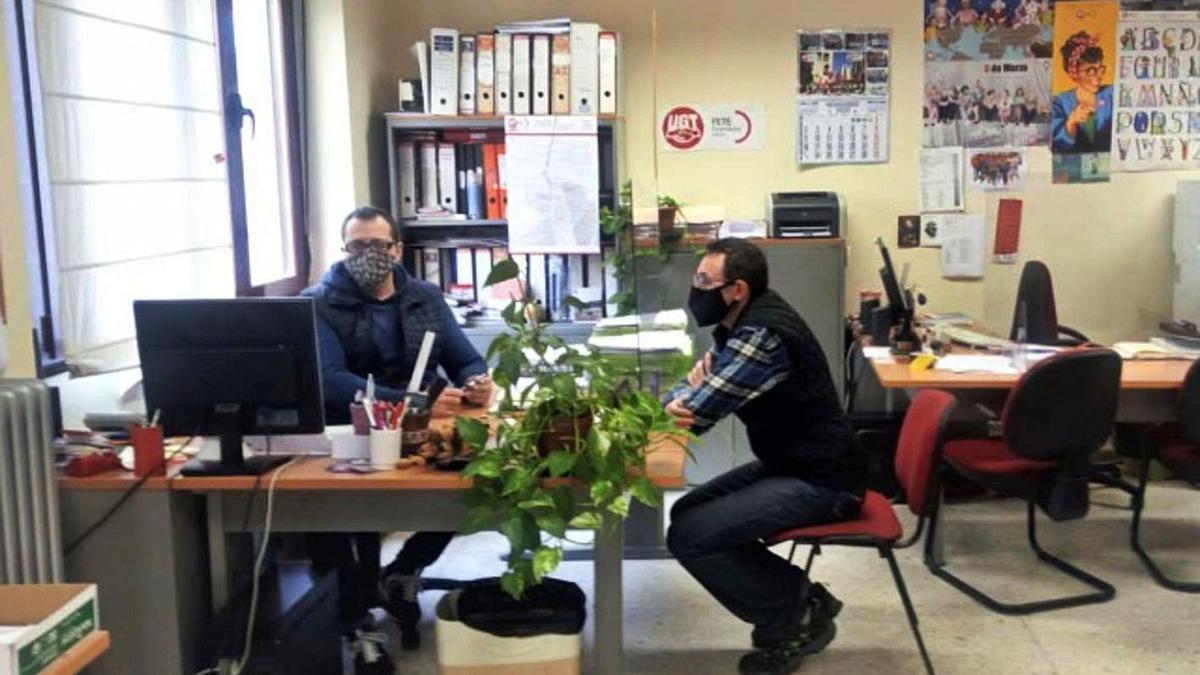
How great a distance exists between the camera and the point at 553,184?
479cm

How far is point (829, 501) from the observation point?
304 cm

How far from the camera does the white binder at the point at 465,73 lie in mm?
4715

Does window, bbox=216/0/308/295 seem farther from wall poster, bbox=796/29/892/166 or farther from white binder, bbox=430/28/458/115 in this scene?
wall poster, bbox=796/29/892/166

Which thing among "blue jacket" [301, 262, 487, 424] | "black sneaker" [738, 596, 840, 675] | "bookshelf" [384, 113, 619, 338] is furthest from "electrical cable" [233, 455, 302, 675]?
"bookshelf" [384, 113, 619, 338]

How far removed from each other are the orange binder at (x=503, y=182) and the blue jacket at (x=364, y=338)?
126 cm

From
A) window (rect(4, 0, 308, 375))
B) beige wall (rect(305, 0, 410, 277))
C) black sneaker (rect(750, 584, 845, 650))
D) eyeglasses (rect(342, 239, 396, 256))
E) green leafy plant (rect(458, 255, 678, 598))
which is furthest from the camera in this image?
beige wall (rect(305, 0, 410, 277))

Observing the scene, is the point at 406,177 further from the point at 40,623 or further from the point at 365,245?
the point at 40,623

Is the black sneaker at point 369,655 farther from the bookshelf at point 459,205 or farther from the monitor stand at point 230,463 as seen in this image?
the bookshelf at point 459,205

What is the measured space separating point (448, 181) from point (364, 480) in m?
2.53

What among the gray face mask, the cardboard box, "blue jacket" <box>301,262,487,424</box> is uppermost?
the gray face mask

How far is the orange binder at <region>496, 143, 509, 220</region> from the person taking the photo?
15.8 ft

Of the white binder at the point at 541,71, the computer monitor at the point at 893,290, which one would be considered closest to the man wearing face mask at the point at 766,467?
the computer monitor at the point at 893,290

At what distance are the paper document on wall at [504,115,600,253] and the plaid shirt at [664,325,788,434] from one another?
1.90 meters

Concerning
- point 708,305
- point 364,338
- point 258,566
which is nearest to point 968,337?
point 708,305
